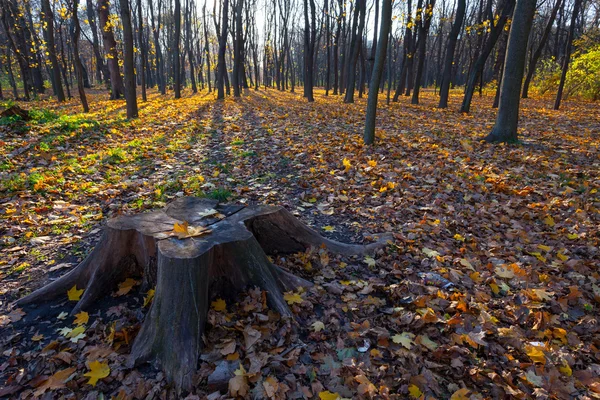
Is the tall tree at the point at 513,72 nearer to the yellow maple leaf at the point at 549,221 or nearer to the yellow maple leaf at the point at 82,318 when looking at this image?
the yellow maple leaf at the point at 549,221

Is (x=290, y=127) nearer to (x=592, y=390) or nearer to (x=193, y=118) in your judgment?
(x=193, y=118)

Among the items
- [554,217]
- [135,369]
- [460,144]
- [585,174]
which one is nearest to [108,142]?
[135,369]

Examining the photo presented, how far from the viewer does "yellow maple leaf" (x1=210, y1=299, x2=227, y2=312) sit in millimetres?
2518

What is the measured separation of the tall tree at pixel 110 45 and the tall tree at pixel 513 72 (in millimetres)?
13737

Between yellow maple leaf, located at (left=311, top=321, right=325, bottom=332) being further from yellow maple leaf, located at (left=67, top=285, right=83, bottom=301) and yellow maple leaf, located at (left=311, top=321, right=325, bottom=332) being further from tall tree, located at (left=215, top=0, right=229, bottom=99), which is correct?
tall tree, located at (left=215, top=0, right=229, bottom=99)

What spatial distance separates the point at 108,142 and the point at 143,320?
6836 millimetres

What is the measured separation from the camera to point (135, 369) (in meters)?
2.15

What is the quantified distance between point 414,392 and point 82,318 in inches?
98.3

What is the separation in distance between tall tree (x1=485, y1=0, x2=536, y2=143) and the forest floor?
0.52m

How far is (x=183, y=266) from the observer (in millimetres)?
2195

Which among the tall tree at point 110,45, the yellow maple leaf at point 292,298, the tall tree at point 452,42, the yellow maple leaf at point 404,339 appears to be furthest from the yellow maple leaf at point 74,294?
the tall tree at point 452,42

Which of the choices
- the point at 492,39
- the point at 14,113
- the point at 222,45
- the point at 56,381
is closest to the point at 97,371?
the point at 56,381

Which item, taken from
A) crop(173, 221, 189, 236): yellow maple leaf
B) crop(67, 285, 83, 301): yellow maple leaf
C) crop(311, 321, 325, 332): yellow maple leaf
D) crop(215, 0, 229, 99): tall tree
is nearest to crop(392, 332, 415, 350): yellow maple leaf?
crop(311, 321, 325, 332): yellow maple leaf

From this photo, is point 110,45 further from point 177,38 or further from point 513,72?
point 513,72
